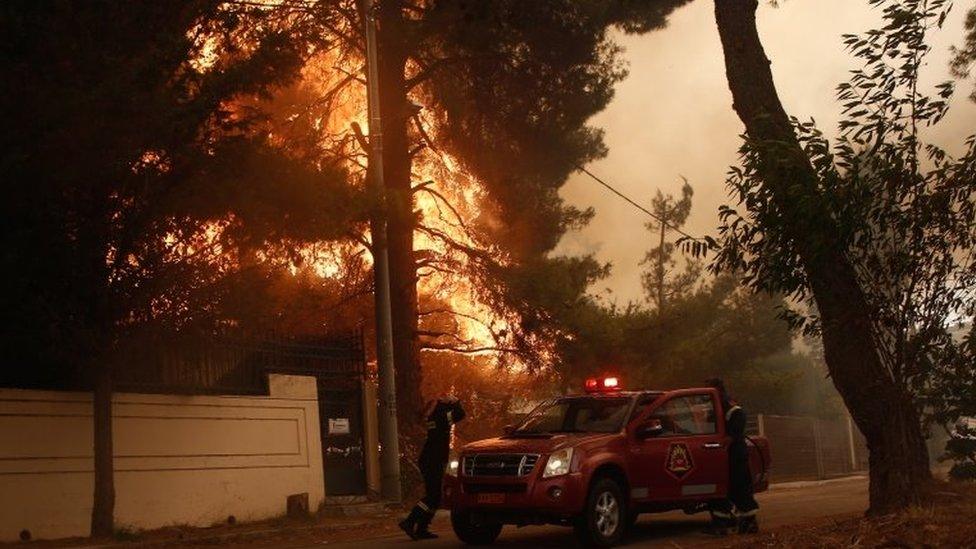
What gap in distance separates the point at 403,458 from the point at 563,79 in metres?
8.91

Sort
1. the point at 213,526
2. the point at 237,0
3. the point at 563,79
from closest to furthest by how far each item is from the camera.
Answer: the point at 213,526 → the point at 237,0 → the point at 563,79

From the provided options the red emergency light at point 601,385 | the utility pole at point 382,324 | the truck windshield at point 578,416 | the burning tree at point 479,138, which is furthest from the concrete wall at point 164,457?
the red emergency light at point 601,385

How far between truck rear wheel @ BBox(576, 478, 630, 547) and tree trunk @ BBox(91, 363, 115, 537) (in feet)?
20.9

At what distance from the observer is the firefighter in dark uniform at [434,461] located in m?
14.1

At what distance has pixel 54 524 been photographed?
14477 mm

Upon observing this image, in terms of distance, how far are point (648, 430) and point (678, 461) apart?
67 cm

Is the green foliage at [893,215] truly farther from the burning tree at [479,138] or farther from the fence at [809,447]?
the fence at [809,447]

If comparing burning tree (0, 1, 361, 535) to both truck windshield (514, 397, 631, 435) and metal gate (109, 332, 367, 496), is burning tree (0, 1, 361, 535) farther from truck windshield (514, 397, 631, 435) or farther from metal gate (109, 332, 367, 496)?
truck windshield (514, 397, 631, 435)

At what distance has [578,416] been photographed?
45.1 ft

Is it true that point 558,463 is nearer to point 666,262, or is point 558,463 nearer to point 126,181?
point 126,181

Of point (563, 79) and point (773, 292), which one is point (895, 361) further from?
point (563, 79)

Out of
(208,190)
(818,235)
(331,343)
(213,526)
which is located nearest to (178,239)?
(208,190)

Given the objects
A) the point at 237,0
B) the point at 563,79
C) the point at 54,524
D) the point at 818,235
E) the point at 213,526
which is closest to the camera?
the point at 818,235

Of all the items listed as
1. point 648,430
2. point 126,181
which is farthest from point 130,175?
point 648,430
